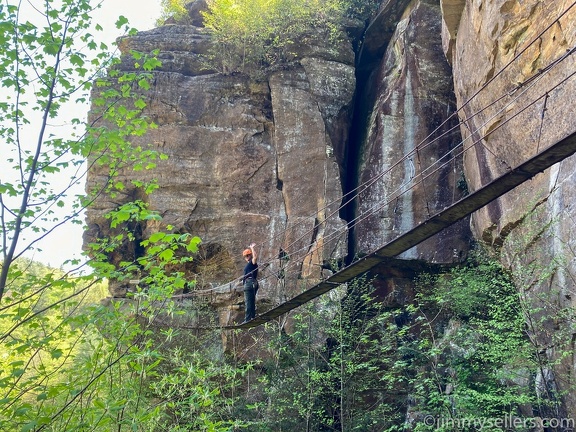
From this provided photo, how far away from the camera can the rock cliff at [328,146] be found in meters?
10.2

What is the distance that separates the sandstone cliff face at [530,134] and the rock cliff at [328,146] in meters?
0.07

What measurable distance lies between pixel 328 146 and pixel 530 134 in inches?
186

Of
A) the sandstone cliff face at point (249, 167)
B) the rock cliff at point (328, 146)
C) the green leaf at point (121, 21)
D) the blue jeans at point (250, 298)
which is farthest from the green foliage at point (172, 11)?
the green leaf at point (121, 21)

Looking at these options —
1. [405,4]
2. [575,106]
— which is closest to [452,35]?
[405,4]

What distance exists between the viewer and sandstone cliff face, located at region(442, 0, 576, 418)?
716cm

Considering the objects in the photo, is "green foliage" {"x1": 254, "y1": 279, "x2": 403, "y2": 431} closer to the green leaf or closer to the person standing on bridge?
the person standing on bridge

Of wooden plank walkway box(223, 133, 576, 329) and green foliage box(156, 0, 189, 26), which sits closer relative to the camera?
wooden plank walkway box(223, 133, 576, 329)

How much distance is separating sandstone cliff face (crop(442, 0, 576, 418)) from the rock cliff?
7cm

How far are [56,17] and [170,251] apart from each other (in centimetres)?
192

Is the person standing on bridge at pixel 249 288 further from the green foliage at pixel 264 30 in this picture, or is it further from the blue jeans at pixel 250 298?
the green foliage at pixel 264 30

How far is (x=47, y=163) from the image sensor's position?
399 cm

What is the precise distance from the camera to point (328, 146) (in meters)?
12.1

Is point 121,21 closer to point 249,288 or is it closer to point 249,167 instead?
point 249,288

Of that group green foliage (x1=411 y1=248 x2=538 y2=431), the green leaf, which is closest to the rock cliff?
green foliage (x1=411 y1=248 x2=538 y2=431)
